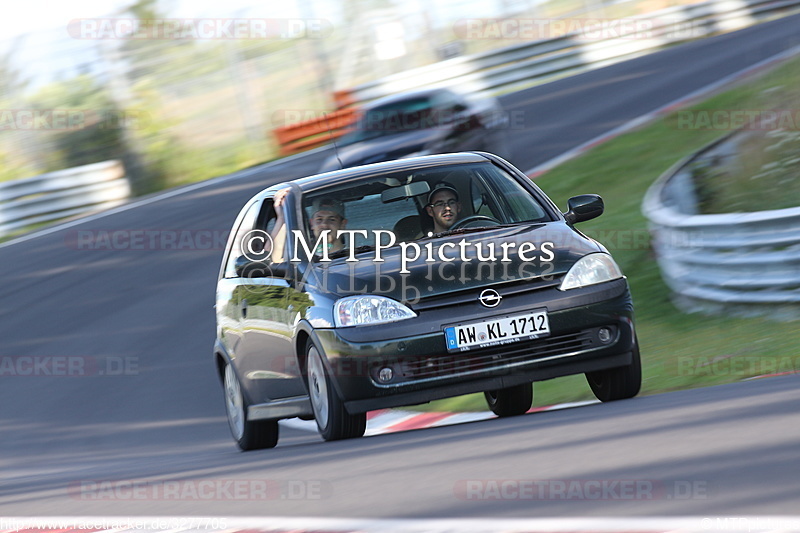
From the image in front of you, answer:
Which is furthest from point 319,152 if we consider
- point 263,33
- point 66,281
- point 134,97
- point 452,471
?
point 452,471

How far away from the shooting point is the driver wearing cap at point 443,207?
8094mm

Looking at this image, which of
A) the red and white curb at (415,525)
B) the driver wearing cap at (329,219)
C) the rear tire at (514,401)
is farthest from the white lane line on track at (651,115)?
the red and white curb at (415,525)

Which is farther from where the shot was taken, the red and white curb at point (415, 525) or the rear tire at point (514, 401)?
the rear tire at point (514, 401)

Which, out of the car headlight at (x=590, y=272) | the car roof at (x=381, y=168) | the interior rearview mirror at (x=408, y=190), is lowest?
the car headlight at (x=590, y=272)

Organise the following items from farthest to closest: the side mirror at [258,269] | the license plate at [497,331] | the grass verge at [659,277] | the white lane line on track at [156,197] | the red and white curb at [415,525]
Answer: the white lane line on track at [156,197], the grass verge at [659,277], the side mirror at [258,269], the license plate at [497,331], the red and white curb at [415,525]

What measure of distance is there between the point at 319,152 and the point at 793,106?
13.7 metres

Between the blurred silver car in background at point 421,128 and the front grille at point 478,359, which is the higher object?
the front grille at point 478,359

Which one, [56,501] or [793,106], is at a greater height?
[56,501]

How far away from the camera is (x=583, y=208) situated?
8141 millimetres

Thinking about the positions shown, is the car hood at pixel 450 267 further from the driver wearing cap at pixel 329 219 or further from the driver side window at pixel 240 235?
the driver side window at pixel 240 235

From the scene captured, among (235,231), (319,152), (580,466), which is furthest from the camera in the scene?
(319,152)

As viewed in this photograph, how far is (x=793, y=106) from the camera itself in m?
13.6

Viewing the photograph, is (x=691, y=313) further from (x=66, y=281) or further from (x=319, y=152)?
(x=319, y=152)

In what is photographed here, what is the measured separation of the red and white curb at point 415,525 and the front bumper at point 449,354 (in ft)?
5.27
